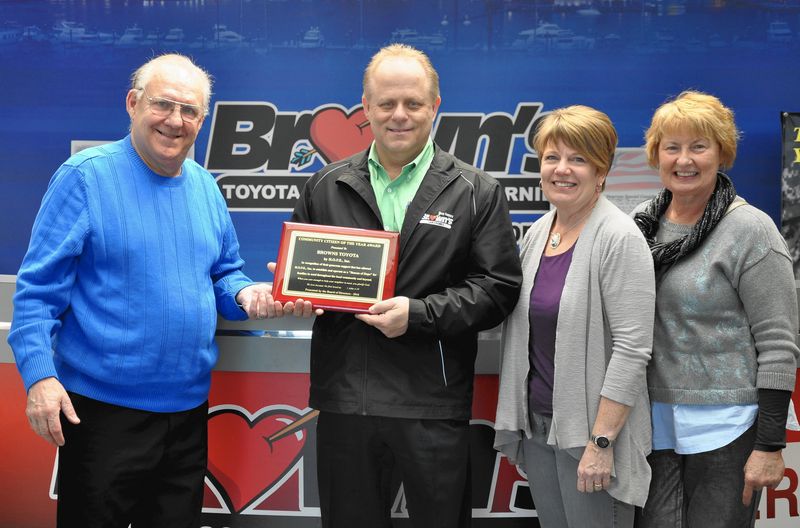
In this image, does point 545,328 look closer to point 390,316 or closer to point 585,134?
point 390,316

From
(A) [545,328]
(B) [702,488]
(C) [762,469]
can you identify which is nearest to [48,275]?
(A) [545,328]

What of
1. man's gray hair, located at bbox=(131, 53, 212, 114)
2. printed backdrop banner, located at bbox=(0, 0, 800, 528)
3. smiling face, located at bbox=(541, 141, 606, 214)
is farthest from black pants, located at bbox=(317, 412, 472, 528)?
printed backdrop banner, located at bbox=(0, 0, 800, 528)

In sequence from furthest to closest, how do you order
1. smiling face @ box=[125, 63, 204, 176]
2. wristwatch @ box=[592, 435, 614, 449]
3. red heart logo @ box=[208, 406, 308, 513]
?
red heart logo @ box=[208, 406, 308, 513], smiling face @ box=[125, 63, 204, 176], wristwatch @ box=[592, 435, 614, 449]

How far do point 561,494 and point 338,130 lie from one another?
2.08m

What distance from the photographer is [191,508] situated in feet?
8.50

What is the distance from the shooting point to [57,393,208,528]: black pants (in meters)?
2.39

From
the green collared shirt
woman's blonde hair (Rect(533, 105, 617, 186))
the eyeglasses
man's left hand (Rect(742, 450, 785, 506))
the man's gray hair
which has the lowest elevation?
man's left hand (Rect(742, 450, 785, 506))

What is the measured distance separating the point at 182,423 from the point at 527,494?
4.73ft

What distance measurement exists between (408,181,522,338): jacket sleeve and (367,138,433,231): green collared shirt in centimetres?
21

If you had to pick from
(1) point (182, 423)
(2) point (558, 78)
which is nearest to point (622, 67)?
(2) point (558, 78)

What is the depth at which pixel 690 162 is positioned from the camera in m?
2.40

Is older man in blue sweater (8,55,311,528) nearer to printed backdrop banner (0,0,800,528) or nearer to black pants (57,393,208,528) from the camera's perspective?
black pants (57,393,208,528)

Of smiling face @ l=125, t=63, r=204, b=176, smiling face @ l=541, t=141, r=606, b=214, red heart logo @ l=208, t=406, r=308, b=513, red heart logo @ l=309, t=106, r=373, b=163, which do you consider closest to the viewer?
smiling face @ l=541, t=141, r=606, b=214

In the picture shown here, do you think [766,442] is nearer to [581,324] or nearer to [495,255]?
[581,324]
